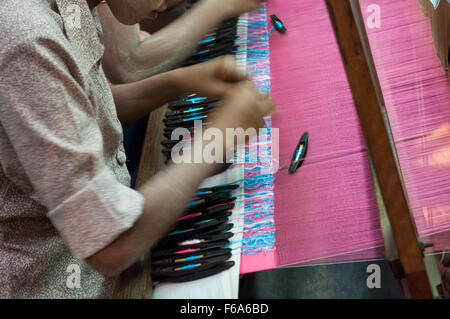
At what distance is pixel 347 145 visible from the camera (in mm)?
1250

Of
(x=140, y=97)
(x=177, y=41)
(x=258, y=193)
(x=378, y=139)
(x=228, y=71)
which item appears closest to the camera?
(x=378, y=139)

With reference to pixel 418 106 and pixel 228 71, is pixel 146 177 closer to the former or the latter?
pixel 228 71

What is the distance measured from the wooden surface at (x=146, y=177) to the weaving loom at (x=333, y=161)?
0.4 inches

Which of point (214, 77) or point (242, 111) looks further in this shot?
point (214, 77)

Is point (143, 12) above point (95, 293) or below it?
above

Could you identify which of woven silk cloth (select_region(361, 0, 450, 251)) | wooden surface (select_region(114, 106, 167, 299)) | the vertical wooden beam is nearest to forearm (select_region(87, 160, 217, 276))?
wooden surface (select_region(114, 106, 167, 299))

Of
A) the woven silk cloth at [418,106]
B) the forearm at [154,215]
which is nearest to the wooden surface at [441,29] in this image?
the woven silk cloth at [418,106]

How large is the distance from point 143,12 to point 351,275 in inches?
46.9

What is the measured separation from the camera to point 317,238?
109cm

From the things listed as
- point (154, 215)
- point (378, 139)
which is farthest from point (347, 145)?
point (154, 215)

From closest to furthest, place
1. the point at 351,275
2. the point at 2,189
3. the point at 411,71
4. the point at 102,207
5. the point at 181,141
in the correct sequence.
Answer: the point at 102,207, the point at 2,189, the point at 411,71, the point at 181,141, the point at 351,275

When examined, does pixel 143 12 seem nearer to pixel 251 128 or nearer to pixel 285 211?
pixel 251 128

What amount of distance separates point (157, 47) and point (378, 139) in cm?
124
